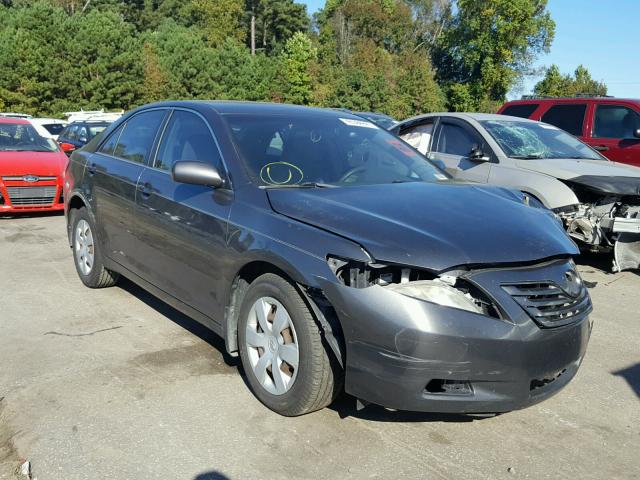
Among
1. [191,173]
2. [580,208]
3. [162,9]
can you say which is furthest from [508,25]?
[191,173]

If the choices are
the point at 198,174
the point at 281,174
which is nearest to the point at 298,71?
the point at 281,174

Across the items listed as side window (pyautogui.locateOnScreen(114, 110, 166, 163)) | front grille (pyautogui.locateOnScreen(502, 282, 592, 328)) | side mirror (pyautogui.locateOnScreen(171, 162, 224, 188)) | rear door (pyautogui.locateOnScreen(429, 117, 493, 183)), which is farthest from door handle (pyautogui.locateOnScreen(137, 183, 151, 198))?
rear door (pyautogui.locateOnScreen(429, 117, 493, 183))

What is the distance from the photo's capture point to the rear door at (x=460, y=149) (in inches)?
296

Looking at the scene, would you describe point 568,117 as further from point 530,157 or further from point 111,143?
point 111,143

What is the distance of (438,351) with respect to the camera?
2.75m

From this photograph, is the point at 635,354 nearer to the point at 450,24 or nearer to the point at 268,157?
the point at 268,157

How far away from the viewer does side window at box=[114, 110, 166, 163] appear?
4.76 meters

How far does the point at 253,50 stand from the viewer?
75250 millimetres

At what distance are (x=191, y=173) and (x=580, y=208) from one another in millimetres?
4813

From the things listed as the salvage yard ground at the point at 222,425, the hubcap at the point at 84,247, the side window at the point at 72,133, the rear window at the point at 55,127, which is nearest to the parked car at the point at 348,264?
the salvage yard ground at the point at 222,425

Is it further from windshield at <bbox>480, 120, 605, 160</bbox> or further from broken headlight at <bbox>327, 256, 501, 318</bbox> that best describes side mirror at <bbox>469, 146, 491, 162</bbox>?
broken headlight at <bbox>327, 256, 501, 318</bbox>

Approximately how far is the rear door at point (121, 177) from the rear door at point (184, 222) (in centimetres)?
19

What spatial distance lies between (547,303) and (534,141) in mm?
5326

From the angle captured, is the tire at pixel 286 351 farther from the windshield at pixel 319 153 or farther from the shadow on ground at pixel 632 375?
the shadow on ground at pixel 632 375
